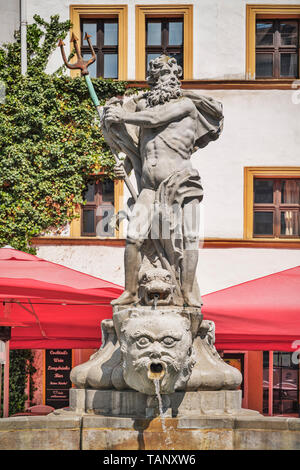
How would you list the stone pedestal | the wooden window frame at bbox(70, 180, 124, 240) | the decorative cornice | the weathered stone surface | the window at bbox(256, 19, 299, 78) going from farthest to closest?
the window at bbox(256, 19, 299, 78), the wooden window frame at bbox(70, 180, 124, 240), the decorative cornice, the stone pedestal, the weathered stone surface

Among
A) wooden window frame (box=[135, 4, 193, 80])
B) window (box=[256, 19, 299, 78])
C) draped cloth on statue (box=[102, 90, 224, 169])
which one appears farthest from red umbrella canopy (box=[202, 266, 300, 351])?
window (box=[256, 19, 299, 78])

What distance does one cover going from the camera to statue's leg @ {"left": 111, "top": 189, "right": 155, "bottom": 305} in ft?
25.2

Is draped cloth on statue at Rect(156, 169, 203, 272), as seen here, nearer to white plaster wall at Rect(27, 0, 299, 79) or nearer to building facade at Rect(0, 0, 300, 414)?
building facade at Rect(0, 0, 300, 414)

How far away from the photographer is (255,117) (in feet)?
61.3

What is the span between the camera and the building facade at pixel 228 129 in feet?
60.2

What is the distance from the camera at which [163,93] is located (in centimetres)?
809

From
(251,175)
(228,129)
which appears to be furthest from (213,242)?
(228,129)

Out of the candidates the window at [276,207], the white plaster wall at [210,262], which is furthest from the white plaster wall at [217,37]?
the white plaster wall at [210,262]

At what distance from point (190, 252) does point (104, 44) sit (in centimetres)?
1207

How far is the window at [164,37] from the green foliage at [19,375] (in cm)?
628

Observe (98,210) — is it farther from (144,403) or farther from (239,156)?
(144,403)

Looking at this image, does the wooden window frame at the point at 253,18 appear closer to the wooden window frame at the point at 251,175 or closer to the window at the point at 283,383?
the wooden window frame at the point at 251,175

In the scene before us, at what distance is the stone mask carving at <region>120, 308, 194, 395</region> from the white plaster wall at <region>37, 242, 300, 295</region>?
11.3m
